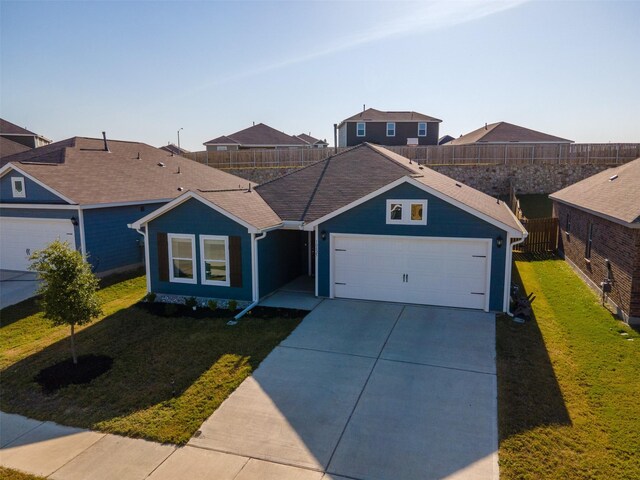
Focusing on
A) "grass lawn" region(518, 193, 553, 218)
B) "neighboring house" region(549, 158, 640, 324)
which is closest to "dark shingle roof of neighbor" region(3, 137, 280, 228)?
"neighboring house" region(549, 158, 640, 324)

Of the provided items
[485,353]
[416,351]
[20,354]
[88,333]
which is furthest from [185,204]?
[485,353]

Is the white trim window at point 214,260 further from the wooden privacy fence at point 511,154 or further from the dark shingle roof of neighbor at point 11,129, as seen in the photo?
the dark shingle roof of neighbor at point 11,129

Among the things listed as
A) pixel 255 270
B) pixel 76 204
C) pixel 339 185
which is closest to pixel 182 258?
pixel 255 270

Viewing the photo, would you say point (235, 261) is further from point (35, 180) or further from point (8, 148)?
point (8, 148)

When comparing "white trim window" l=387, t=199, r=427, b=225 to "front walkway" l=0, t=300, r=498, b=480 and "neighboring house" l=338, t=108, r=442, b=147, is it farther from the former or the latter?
"neighboring house" l=338, t=108, r=442, b=147

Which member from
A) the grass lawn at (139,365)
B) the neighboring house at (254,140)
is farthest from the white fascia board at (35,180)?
the neighboring house at (254,140)

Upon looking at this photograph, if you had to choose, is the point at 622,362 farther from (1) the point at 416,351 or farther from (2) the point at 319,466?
(2) the point at 319,466
